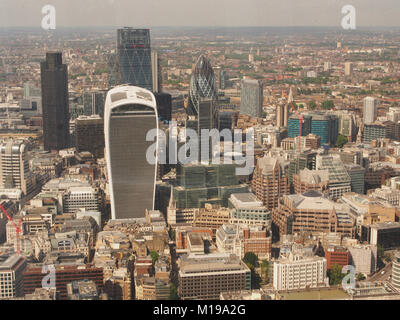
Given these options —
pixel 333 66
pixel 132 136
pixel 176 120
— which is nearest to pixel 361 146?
pixel 333 66

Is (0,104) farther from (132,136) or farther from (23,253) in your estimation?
(23,253)

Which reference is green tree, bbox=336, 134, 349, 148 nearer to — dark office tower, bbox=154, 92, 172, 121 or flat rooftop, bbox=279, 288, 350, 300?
dark office tower, bbox=154, 92, 172, 121

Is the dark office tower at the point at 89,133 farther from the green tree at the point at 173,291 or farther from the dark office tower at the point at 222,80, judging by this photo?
the green tree at the point at 173,291

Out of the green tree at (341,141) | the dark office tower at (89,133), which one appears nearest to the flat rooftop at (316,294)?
the dark office tower at (89,133)

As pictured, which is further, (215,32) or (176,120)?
(176,120)

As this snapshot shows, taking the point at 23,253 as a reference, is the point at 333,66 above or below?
above

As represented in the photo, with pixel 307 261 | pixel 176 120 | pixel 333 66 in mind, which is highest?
pixel 333 66
